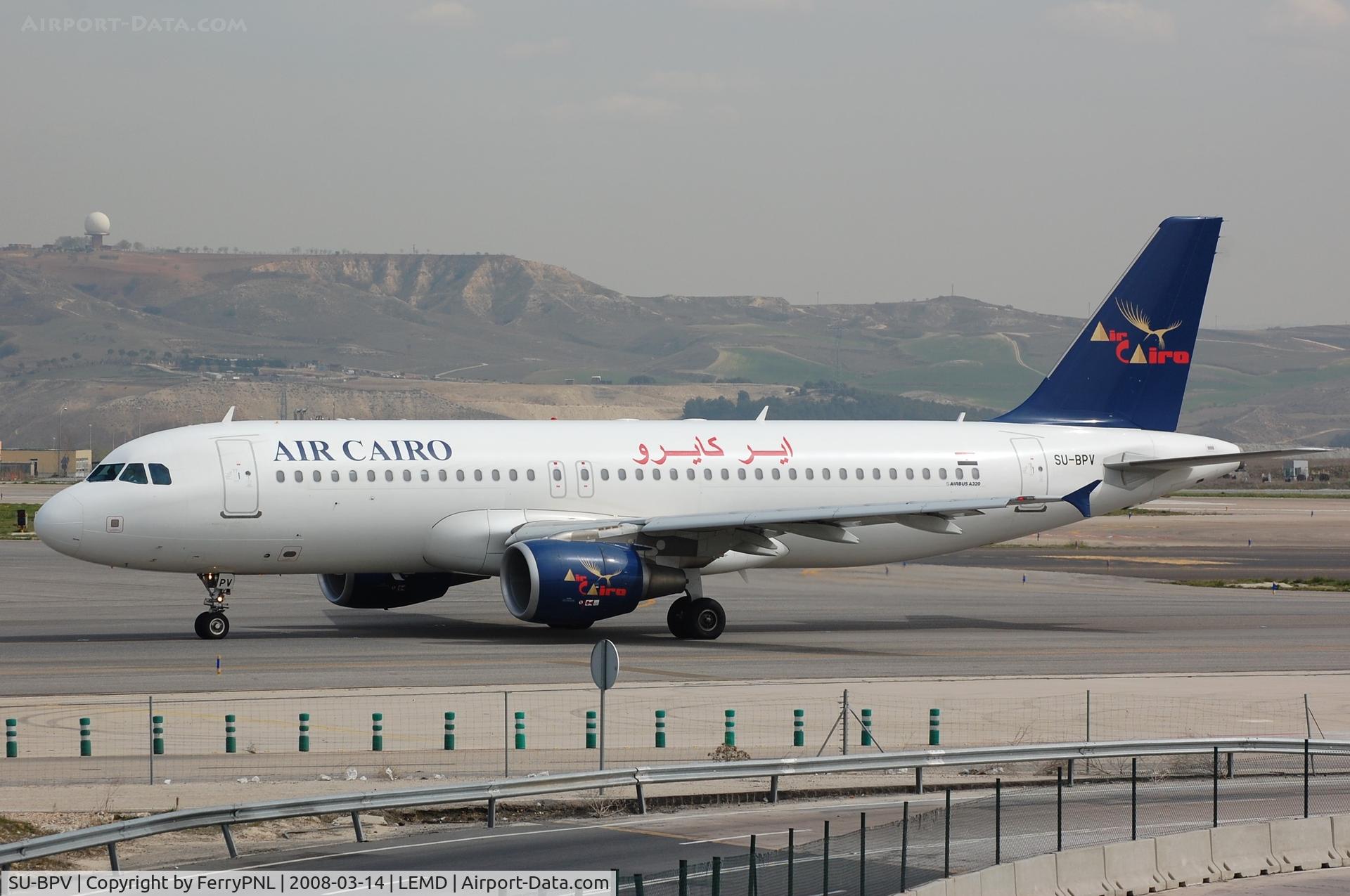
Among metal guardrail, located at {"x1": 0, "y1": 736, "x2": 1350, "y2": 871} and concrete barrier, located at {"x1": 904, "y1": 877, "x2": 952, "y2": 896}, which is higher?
metal guardrail, located at {"x1": 0, "y1": 736, "x2": 1350, "y2": 871}

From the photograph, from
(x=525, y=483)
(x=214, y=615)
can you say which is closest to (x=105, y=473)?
(x=214, y=615)

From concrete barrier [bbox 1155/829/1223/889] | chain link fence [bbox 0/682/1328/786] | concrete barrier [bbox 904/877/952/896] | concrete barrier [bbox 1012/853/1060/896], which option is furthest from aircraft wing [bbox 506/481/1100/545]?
concrete barrier [bbox 904/877/952/896]

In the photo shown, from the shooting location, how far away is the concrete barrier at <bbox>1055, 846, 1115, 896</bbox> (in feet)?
61.2

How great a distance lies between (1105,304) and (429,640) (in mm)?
21230

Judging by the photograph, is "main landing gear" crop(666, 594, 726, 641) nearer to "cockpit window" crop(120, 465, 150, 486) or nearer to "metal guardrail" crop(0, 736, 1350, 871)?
"cockpit window" crop(120, 465, 150, 486)

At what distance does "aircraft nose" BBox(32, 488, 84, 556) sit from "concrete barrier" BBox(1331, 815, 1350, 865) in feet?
90.6

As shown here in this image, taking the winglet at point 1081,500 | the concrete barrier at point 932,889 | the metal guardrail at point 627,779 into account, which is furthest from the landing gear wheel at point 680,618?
the concrete barrier at point 932,889

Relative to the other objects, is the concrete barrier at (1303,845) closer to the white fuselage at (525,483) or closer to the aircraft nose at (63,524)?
the white fuselage at (525,483)

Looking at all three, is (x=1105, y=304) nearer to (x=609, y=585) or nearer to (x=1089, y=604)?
(x=1089, y=604)

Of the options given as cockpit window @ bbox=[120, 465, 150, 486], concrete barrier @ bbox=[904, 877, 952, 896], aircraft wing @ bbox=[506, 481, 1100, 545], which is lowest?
concrete barrier @ bbox=[904, 877, 952, 896]

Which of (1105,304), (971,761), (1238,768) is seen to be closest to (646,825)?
(971,761)

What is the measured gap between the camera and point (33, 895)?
1666 centimetres

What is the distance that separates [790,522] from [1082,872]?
2143 centimetres

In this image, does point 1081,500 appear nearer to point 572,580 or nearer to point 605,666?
point 572,580
